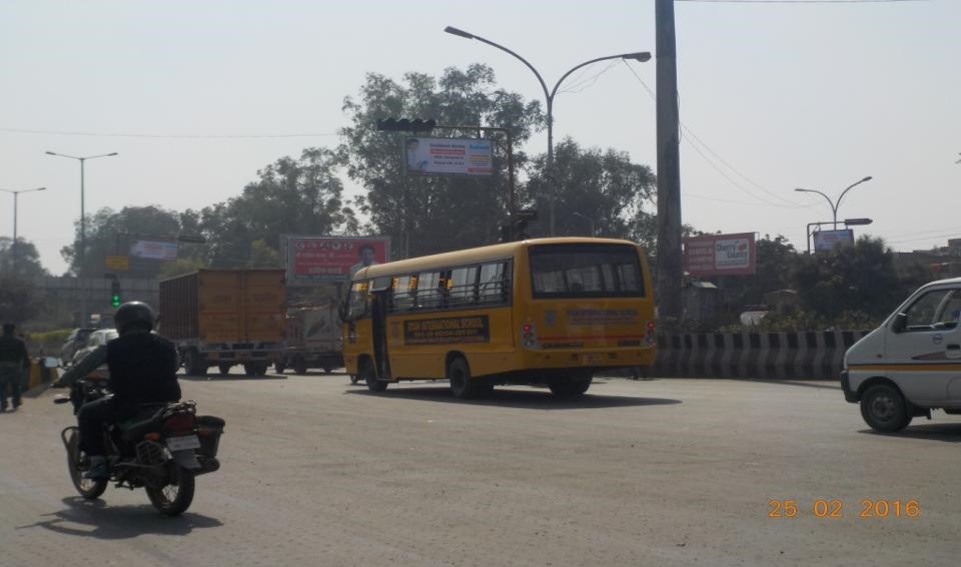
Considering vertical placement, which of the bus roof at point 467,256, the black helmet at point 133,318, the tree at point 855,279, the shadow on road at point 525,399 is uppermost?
the tree at point 855,279

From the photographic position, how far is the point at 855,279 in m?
62.8

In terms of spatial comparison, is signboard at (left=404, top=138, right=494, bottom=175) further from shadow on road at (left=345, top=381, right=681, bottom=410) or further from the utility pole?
shadow on road at (left=345, top=381, right=681, bottom=410)

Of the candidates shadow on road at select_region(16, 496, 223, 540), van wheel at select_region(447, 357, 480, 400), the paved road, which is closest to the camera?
the paved road

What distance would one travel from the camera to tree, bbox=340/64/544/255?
70.9 meters

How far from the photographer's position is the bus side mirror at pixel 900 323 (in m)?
13.6

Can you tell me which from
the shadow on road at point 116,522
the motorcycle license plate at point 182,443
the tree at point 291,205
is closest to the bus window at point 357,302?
the shadow on road at point 116,522

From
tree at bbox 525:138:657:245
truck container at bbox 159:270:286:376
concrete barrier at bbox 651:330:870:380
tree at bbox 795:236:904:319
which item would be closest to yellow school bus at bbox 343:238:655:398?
concrete barrier at bbox 651:330:870:380

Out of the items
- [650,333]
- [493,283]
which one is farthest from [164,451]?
[650,333]

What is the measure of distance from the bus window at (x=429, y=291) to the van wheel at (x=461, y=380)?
4.10ft

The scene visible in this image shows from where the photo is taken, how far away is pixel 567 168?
285 feet

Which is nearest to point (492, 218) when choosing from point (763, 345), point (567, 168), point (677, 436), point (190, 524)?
point (567, 168)

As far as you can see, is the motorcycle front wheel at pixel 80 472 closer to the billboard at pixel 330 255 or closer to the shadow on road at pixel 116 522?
the shadow on road at pixel 116 522

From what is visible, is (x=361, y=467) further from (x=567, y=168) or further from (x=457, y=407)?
(x=567, y=168)

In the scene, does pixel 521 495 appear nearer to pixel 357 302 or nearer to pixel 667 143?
pixel 357 302
